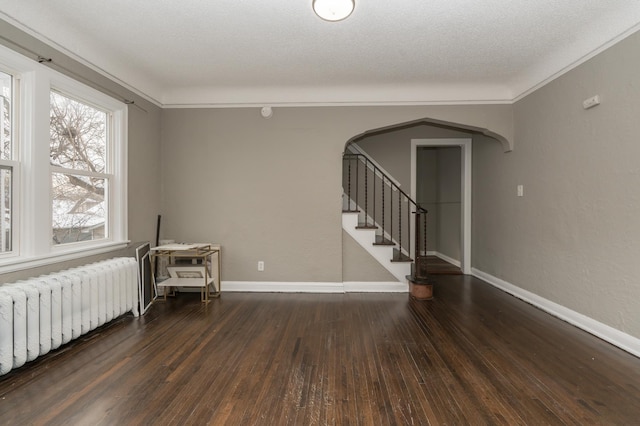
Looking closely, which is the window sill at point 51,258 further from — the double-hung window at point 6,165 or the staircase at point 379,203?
the staircase at point 379,203

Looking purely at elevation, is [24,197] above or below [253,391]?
above

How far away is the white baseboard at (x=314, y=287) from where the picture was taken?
13.3ft

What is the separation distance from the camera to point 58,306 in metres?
2.31

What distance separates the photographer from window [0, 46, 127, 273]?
7.63 ft

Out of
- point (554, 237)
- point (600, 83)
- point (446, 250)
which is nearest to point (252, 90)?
point (600, 83)

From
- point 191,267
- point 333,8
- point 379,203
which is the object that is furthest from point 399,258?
Answer: point 333,8

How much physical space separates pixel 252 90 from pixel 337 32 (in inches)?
66.1

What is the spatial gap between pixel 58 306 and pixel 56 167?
1.24 meters

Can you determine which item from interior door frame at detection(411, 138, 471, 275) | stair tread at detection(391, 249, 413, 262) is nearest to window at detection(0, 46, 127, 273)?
stair tread at detection(391, 249, 413, 262)

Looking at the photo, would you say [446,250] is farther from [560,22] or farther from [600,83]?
[560,22]

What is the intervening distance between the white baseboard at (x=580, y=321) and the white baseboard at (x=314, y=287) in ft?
4.58

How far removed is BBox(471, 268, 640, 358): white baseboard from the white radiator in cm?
453

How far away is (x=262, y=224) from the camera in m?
4.11

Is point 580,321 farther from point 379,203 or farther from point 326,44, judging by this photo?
point 326,44
